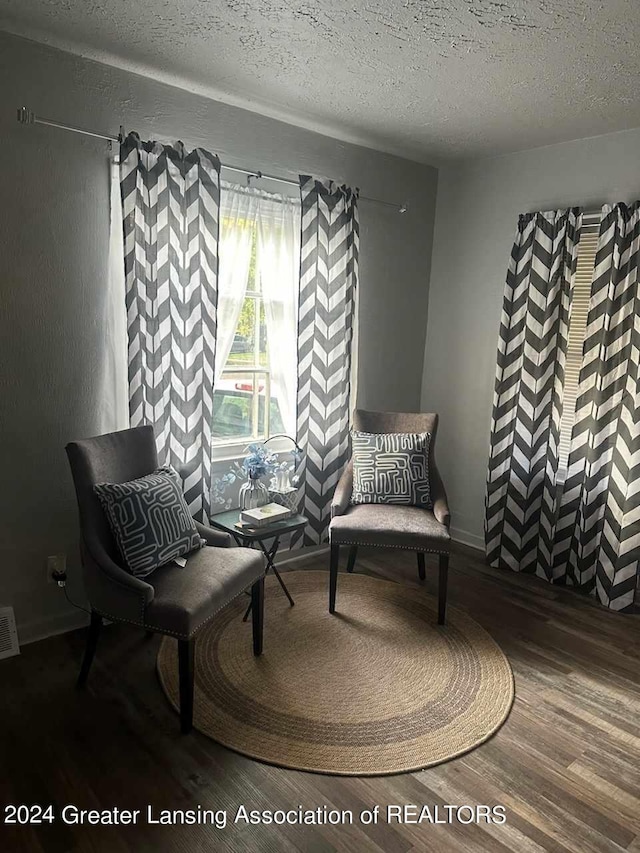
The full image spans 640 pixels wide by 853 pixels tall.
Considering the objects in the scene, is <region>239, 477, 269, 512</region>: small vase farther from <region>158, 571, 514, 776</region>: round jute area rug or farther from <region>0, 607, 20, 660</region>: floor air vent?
<region>0, 607, 20, 660</region>: floor air vent

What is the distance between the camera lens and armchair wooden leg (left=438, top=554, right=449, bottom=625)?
294cm

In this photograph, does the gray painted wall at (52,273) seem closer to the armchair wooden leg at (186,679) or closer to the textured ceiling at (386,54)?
the textured ceiling at (386,54)

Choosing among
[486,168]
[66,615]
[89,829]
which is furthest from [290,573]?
[486,168]

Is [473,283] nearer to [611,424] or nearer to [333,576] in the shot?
[611,424]

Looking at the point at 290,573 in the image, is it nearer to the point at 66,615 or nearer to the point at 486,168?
the point at 66,615

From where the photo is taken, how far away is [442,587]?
2.95 metres

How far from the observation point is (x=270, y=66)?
2631mm

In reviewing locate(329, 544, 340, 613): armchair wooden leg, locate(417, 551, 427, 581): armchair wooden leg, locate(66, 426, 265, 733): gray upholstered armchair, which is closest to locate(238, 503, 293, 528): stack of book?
locate(66, 426, 265, 733): gray upholstered armchair

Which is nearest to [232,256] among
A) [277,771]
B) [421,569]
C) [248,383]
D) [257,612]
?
[248,383]

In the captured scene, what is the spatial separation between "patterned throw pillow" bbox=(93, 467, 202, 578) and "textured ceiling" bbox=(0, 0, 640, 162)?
68.9 inches

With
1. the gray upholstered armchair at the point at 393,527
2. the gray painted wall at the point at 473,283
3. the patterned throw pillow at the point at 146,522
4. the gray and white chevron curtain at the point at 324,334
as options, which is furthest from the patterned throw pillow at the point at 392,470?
the patterned throw pillow at the point at 146,522

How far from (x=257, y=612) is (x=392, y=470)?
115cm

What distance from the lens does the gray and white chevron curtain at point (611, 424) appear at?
10.5 feet

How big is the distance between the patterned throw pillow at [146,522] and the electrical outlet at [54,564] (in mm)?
583
